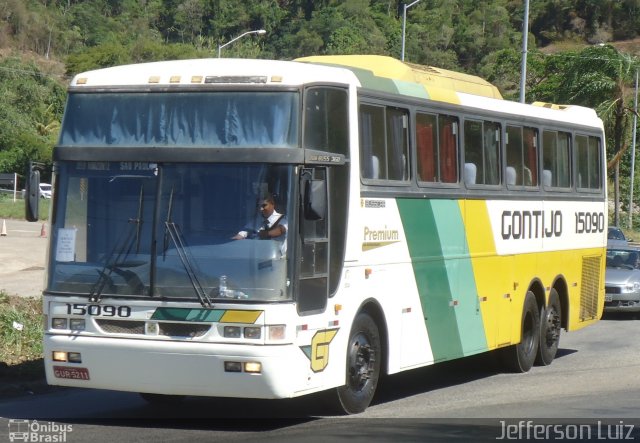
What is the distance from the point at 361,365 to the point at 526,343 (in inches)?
206

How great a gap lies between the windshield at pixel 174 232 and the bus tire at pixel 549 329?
7329 mm

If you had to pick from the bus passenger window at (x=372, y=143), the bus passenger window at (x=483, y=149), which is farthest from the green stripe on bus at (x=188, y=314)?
the bus passenger window at (x=483, y=149)

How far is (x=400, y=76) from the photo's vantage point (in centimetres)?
1359

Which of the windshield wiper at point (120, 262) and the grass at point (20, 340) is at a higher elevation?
the windshield wiper at point (120, 262)

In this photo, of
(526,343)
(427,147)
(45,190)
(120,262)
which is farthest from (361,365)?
(45,190)

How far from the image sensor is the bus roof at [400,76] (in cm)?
1245

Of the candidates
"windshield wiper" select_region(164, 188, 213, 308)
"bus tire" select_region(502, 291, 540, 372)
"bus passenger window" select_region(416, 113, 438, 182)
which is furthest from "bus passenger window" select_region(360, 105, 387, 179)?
"bus tire" select_region(502, 291, 540, 372)

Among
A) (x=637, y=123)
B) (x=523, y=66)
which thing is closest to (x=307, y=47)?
(x=637, y=123)

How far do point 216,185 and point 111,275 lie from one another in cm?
123

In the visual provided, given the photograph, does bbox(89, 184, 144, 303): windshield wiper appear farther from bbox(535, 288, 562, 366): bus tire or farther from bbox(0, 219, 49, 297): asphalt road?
bbox(0, 219, 49, 297): asphalt road

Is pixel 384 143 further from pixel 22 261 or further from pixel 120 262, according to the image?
pixel 22 261

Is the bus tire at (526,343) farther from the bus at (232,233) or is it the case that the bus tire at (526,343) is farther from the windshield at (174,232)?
the windshield at (174,232)

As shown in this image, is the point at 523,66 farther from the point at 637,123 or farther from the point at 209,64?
the point at 637,123

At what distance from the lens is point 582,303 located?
18.4 metres
